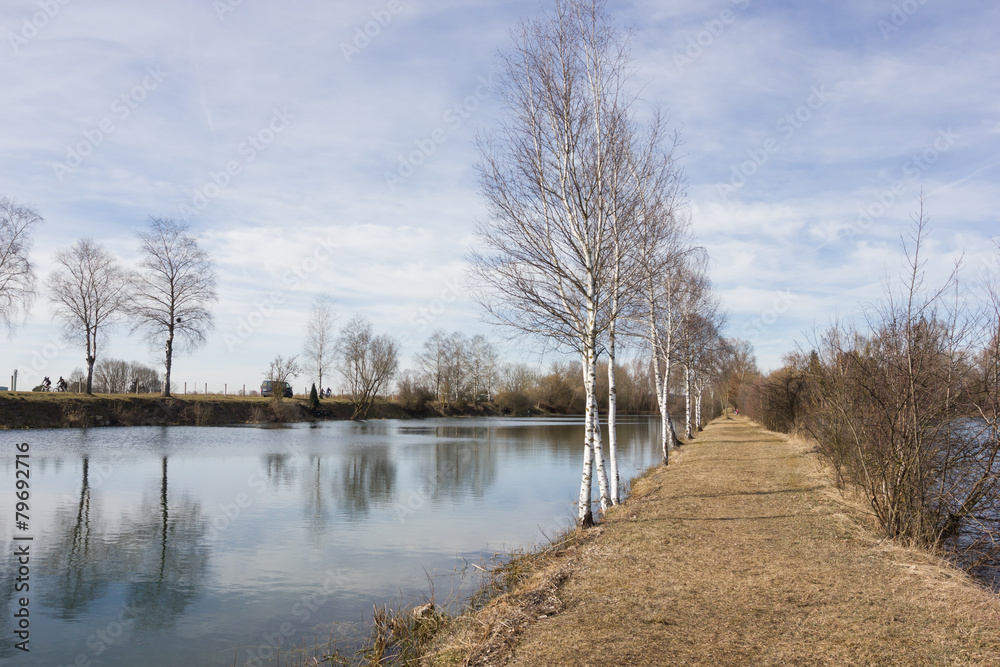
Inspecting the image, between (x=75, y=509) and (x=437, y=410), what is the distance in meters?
57.9

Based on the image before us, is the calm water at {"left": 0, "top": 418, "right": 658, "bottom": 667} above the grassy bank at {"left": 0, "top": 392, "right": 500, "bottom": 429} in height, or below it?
below

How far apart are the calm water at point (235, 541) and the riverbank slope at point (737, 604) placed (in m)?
2.21

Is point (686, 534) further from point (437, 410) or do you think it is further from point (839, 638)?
point (437, 410)

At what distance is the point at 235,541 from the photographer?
428 inches

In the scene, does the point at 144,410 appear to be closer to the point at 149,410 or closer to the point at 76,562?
the point at 149,410

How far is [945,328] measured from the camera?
847 centimetres

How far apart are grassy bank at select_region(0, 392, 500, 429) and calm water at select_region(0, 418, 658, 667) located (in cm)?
1114

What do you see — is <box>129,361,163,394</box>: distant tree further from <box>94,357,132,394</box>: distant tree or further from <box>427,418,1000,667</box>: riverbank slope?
<box>427,418,1000,667</box>: riverbank slope

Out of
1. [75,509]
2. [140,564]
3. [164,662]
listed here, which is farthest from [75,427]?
[164,662]

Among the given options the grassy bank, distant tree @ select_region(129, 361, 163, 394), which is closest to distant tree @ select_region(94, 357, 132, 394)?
distant tree @ select_region(129, 361, 163, 394)

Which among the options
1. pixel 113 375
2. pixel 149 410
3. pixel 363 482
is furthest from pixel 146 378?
pixel 363 482

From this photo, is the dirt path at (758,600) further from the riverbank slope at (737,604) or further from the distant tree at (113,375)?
the distant tree at (113,375)

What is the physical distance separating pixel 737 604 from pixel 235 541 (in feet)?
28.8

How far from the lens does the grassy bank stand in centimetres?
3251
